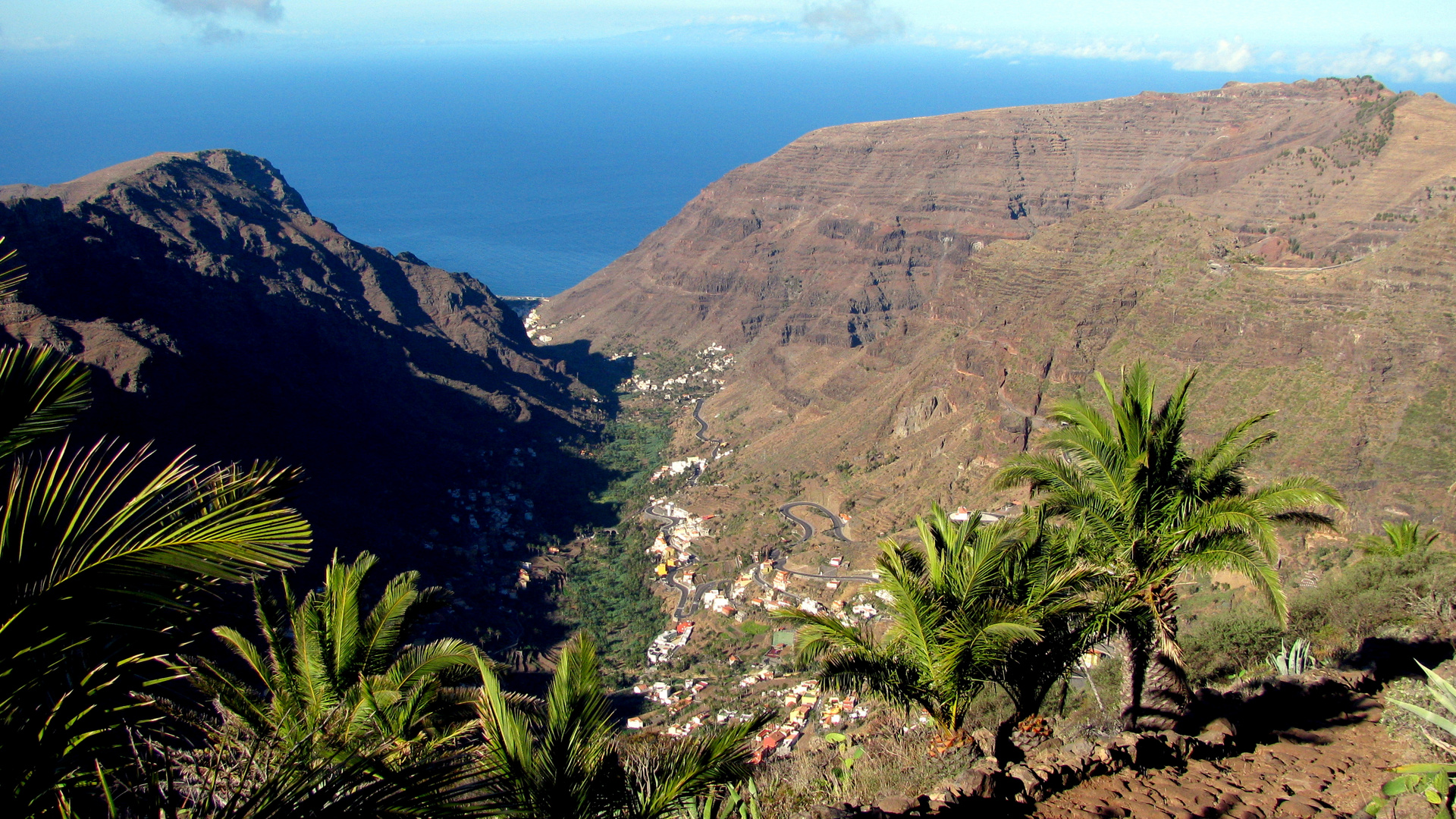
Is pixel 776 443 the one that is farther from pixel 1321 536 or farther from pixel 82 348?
pixel 82 348

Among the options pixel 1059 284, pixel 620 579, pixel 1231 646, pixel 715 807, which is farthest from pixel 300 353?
pixel 715 807

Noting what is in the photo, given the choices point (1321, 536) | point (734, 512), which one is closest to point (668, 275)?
point (734, 512)

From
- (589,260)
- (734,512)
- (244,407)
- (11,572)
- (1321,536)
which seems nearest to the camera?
(11,572)

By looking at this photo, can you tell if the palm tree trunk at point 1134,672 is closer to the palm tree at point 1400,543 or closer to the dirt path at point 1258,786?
the dirt path at point 1258,786

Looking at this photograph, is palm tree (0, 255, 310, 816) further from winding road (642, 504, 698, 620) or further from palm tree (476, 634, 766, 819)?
winding road (642, 504, 698, 620)

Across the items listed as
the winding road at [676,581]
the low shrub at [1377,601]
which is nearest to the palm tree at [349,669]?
the low shrub at [1377,601]

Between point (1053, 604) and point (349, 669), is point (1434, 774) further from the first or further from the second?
point (349, 669)
